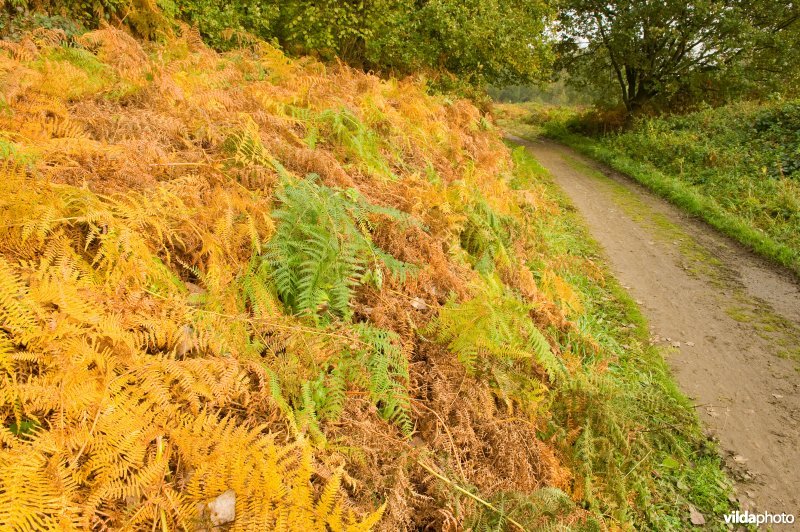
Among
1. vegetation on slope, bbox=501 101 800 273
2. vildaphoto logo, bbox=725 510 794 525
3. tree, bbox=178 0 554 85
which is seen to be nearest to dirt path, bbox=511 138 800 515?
vildaphoto logo, bbox=725 510 794 525

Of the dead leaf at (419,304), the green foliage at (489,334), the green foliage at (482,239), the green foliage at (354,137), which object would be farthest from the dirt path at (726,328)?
the green foliage at (354,137)

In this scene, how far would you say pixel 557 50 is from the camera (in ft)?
69.7

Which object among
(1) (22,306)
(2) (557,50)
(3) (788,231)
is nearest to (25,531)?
(1) (22,306)

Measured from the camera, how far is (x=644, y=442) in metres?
3.96

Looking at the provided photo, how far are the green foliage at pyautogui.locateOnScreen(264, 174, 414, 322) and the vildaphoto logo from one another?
3.25m

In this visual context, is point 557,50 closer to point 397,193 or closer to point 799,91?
point 799,91

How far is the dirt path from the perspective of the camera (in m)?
4.27

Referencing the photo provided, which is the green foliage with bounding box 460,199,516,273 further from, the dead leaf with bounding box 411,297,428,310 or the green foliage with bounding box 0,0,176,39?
the green foliage with bounding box 0,0,176,39

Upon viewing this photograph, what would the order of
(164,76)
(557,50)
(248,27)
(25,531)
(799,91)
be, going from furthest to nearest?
(557,50)
(799,91)
(248,27)
(164,76)
(25,531)

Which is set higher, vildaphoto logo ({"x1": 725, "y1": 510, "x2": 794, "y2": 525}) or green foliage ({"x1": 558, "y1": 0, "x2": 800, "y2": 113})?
green foliage ({"x1": 558, "y1": 0, "x2": 800, "y2": 113})

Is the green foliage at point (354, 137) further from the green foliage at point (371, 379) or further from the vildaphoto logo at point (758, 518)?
the vildaphoto logo at point (758, 518)

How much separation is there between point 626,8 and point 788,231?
1243 centimetres

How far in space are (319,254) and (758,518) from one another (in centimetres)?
403

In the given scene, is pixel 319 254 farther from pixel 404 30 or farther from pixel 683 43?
pixel 683 43
